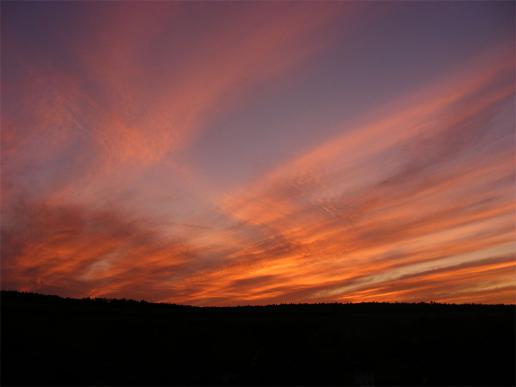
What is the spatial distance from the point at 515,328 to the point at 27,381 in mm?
30141

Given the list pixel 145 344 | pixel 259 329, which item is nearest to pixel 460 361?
pixel 259 329

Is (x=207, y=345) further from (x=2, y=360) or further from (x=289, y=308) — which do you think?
(x=289, y=308)

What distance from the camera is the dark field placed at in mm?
23984

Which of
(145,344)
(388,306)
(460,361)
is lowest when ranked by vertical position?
(460,361)

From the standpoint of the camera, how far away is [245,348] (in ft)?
94.3

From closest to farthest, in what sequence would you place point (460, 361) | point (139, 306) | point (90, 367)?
point (90, 367) < point (460, 361) < point (139, 306)

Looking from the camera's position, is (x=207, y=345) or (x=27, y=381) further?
(x=207, y=345)

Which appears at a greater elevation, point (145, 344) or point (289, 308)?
point (289, 308)

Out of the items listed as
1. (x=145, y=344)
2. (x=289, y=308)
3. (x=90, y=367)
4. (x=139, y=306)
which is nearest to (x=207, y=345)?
(x=145, y=344)

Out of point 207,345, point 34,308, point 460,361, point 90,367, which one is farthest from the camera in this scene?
point 34,308

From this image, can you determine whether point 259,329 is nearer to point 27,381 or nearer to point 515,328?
point 27,381

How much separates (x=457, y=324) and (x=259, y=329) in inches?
577

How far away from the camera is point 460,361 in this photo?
2631 centimetres

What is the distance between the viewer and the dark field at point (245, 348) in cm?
2398
